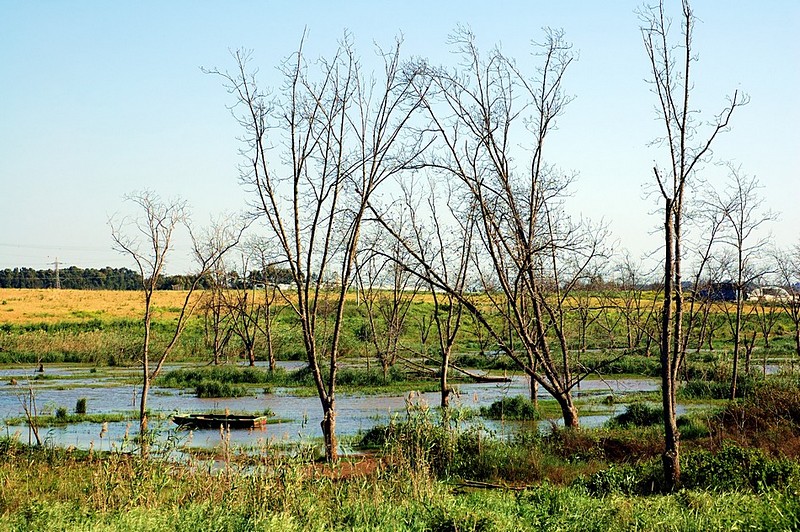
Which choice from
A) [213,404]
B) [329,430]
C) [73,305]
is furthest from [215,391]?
[73,305]

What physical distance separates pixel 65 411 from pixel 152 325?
119 feet

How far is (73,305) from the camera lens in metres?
71.6

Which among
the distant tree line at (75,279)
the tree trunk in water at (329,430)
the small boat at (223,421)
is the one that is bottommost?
the small boat at (223,421)

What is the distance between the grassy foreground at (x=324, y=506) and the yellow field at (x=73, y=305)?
181ft

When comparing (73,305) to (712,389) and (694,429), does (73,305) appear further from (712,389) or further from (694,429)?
(694,429)

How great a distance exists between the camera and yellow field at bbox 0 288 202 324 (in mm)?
63062

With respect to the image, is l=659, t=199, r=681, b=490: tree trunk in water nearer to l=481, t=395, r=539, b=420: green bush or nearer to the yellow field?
l=481, t=395, r=539, b=420: green bush

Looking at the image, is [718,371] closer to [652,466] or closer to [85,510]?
[652,466]

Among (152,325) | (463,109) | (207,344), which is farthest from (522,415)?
(152,325)

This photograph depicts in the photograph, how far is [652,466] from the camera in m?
11.9

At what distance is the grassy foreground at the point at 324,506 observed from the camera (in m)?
7.61

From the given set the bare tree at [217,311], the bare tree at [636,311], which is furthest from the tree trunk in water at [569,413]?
the bare tree at [217,311]

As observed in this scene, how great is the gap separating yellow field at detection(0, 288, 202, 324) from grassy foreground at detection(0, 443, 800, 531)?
181 feet

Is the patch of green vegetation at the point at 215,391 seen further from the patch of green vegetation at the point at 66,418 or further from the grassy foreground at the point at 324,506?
the grassy foreground at the point at 324,506
